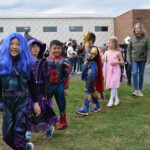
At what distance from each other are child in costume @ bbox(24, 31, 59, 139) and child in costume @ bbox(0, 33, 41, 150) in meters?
0.96

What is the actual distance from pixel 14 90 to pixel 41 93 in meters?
1.18

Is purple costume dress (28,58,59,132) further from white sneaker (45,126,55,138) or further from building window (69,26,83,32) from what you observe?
building window (69,26,83,32)

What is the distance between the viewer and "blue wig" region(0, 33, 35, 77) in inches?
139

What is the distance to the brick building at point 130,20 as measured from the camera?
32.1 m

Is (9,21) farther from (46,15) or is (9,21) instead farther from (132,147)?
(132,147)

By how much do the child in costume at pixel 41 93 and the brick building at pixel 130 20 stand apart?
27724 mm

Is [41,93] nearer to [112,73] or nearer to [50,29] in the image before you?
[112,73]

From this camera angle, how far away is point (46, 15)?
121ft

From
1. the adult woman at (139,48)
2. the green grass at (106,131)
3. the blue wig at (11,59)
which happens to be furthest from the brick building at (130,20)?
the blue wig at (11,59)

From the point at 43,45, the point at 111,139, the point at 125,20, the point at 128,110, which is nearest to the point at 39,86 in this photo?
the point at 43,45

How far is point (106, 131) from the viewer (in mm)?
5207

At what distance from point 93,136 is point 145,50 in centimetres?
423

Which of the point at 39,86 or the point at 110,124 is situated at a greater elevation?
the point at 39,86

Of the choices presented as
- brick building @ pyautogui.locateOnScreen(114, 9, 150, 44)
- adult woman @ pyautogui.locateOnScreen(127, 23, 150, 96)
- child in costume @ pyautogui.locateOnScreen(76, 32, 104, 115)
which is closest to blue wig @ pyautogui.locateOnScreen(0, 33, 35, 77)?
child in costume @ pyautogui.locateOnScreen(76, 32, 104, 115)
